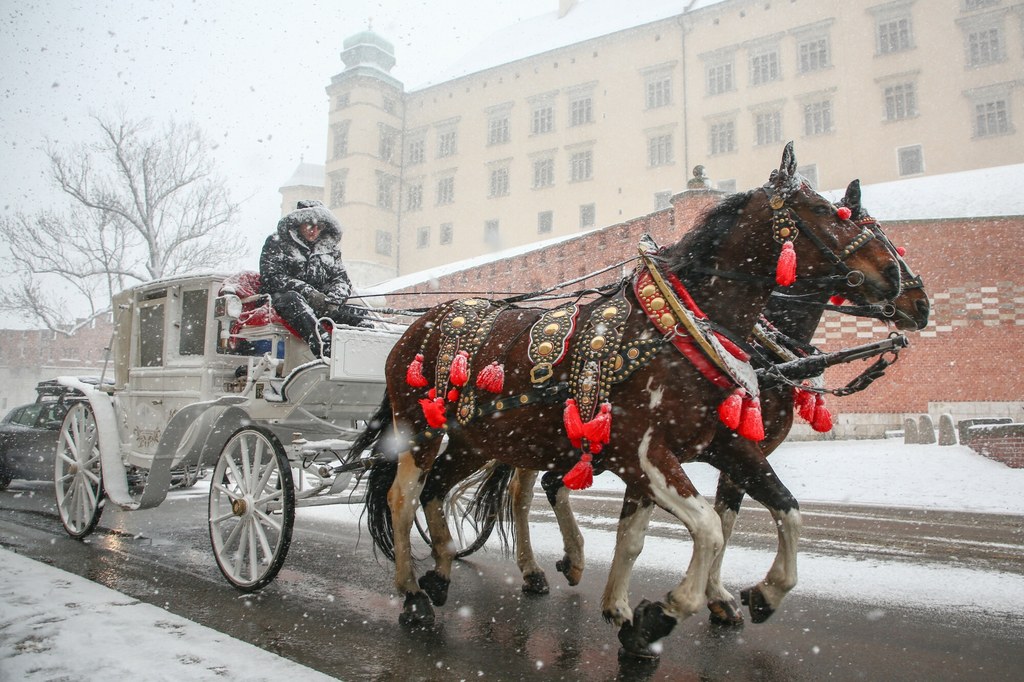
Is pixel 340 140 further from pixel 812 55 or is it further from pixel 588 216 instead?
pixel 812 55

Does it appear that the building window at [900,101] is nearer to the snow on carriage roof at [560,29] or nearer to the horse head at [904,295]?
the snow on carriage roof at [560,29]

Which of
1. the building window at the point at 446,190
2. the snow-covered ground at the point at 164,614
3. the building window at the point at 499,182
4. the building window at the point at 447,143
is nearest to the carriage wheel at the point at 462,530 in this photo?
the snow-covered ground at the point at 164,614

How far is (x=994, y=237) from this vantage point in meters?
15.9

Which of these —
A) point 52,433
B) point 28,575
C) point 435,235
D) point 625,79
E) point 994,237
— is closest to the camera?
point 28,575

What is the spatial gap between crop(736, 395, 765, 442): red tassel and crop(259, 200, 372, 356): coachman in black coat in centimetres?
298

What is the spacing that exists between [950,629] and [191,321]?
19.1ft

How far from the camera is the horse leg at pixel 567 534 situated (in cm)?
446

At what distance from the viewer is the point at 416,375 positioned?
4238 millimetres

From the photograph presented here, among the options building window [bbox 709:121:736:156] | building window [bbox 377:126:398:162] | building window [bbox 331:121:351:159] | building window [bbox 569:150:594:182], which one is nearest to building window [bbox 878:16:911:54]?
building window [bbox 709:121:736:156]

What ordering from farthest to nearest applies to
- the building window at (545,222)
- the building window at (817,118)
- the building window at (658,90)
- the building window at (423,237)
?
the building window at (423,237) → the building window at (545,222) → the building window at (658,90) → the building window at (817,118)

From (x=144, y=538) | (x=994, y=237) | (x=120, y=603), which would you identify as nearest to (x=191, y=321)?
(x=144, y=538)

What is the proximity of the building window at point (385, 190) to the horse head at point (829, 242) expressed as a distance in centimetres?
4391

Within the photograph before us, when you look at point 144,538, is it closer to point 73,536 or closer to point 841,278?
point 73,536

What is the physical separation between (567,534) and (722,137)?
3341 centimetres
